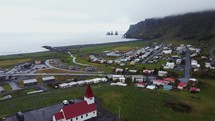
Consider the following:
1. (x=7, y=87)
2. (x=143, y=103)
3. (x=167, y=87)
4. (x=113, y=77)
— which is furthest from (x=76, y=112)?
(x=7, y=87)

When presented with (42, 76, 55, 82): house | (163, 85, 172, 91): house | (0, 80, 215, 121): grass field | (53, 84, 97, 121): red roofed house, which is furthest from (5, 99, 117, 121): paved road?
(42, 76, 55, 82): house

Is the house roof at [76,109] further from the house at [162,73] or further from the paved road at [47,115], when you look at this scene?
the house at [162,73]

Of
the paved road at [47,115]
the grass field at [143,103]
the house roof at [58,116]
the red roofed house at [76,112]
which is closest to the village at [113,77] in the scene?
the grass field at [143,103]

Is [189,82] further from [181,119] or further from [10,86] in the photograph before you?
[10,86]

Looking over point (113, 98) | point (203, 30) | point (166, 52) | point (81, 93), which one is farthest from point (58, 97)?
point (203, 30)

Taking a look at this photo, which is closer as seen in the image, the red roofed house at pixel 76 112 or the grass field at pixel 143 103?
the red roofed house at pixel 76 112

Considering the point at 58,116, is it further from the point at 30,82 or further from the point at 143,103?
the point at 30,82
